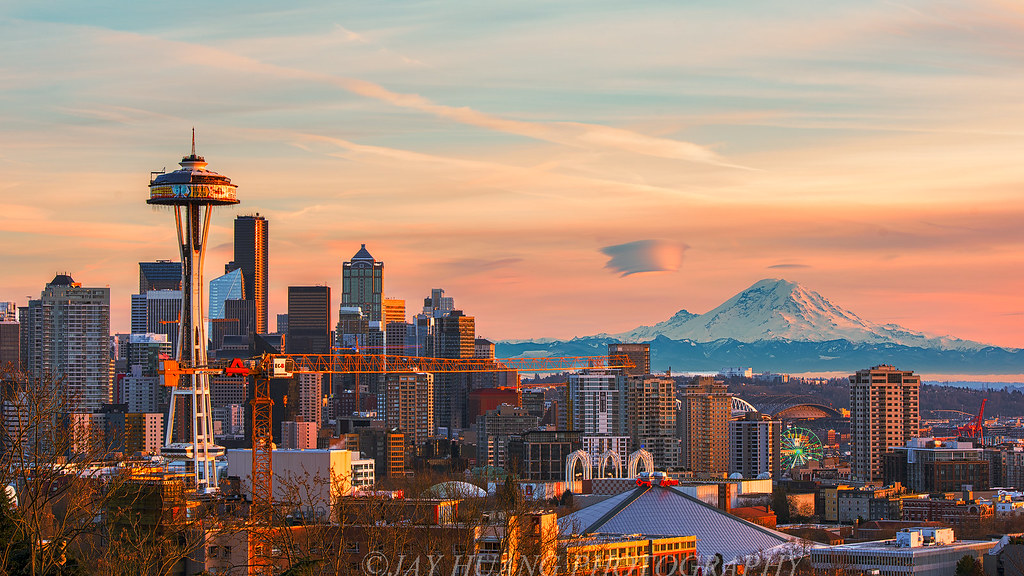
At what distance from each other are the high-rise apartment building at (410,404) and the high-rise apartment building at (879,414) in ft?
170

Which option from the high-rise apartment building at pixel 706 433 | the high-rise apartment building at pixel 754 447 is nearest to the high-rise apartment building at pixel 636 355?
the high-rise apartment building at pixel 706 433

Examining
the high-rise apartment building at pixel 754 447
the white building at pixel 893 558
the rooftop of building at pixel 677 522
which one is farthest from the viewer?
the high-rise apartment building at pixel 754 447

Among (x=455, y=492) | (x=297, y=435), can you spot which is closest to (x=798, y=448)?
(x=297, y=435)

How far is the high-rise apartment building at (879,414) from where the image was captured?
145000 mm

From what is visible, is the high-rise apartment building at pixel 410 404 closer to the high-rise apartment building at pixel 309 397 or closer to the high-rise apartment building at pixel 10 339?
the high-rise apartment building at pixel 309 397

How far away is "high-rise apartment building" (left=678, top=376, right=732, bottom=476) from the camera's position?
512ft

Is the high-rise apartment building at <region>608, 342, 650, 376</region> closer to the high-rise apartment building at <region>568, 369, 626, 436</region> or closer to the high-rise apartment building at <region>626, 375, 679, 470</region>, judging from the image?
the high-rise apartment building at <region>626, 375, 679, 470</region>

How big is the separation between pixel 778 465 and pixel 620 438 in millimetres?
14210

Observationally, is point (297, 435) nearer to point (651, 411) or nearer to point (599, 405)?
point (599, 405)

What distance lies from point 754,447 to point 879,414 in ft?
44.1

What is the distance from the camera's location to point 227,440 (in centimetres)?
16975

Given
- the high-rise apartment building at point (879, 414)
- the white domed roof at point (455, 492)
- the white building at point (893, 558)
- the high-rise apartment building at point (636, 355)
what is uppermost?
the high-rise apartment building at point (636, 355)

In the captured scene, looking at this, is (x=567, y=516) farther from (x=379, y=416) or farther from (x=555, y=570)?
→ (x=379, y=416)

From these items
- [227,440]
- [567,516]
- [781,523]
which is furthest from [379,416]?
[567,516]
